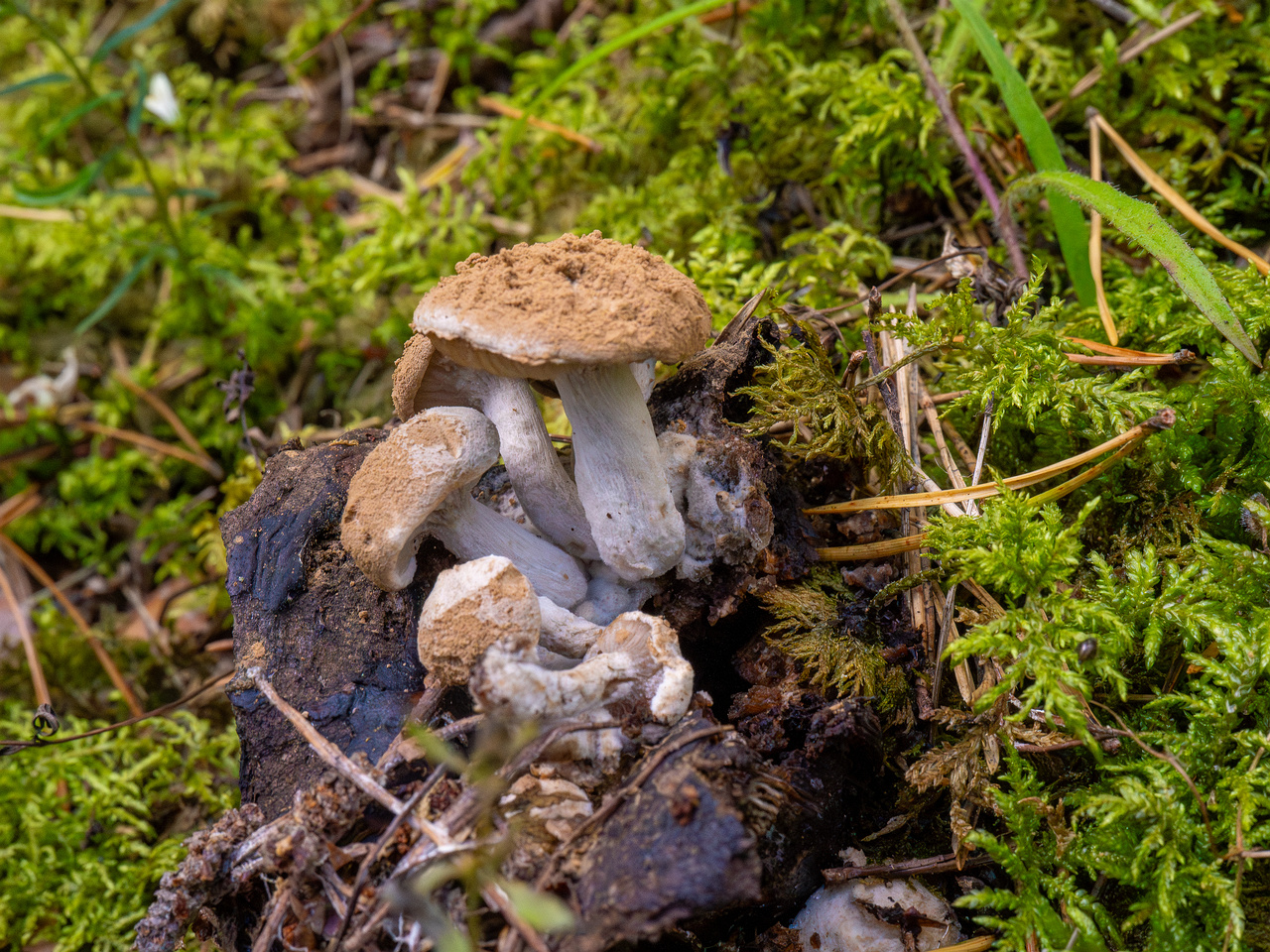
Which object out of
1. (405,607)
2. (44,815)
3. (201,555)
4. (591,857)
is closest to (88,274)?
(201,555)

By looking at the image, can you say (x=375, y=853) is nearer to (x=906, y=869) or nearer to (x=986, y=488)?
(x=906, y=869)

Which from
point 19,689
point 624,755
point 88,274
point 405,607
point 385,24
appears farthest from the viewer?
point 385,24

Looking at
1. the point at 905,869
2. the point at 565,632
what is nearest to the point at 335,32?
the point at 565,632

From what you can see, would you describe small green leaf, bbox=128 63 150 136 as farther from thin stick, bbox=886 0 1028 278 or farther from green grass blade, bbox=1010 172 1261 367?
green grass blade, bbox=1010 172 1261 367

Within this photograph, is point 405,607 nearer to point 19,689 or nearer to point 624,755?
point 624,755

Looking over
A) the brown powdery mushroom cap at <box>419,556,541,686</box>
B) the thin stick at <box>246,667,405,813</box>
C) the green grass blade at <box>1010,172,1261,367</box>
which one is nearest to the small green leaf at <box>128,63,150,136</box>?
the thin stick at <box>246,667,405,813</box>
